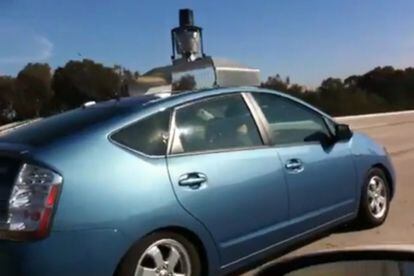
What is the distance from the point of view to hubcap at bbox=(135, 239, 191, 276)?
12.7 feet

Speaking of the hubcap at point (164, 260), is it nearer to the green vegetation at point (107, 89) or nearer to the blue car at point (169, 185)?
the blue car at point (169, 185)

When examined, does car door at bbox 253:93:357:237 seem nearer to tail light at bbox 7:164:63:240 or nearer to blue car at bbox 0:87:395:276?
blue car at bbox 0:87:395:276

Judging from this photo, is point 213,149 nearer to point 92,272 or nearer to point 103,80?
point 92,272

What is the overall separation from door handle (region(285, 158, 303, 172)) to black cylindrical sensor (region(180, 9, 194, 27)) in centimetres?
684

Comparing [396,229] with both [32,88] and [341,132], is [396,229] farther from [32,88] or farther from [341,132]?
[32,88]

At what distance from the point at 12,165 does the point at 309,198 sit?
2.52 metres

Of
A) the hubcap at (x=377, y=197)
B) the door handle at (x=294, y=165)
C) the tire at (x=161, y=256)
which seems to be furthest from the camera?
the hubcap at (x=377, y=197)

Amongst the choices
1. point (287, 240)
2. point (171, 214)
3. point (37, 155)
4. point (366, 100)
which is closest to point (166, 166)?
point (171, 214)

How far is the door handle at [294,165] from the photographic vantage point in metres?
4.98

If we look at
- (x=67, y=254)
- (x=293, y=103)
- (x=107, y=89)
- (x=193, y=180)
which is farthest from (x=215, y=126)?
(x=107, y=89)

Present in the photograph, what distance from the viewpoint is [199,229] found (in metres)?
4.14

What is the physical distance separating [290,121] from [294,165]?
53 cm

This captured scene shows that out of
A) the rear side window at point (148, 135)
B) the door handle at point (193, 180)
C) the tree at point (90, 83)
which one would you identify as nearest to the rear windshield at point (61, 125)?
the rear side window at point (148, 135)

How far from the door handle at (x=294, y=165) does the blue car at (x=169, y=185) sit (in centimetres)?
2
